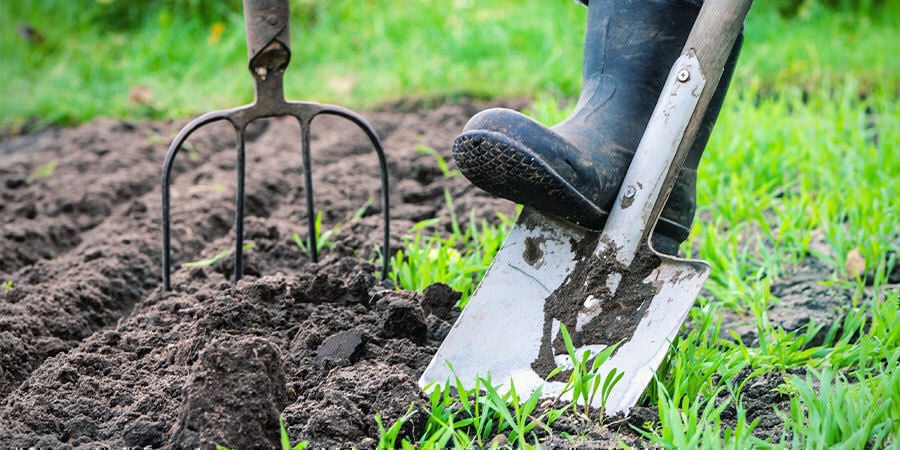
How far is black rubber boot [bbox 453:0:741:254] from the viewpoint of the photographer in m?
1.70

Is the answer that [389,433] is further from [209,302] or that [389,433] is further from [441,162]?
[441,162]

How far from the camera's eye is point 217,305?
6.12 feet

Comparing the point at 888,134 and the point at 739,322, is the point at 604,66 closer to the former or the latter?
the point at 739,322

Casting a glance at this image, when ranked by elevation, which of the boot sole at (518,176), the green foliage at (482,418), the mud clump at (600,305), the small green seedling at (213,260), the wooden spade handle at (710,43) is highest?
the wooden spade handle at (710,43)

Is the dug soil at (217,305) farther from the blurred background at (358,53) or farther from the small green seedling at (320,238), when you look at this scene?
the blurred background at (358,53)

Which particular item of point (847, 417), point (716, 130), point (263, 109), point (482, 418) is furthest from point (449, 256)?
point (716, 130)

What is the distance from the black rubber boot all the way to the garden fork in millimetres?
558

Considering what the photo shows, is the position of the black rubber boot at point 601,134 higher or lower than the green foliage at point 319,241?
higher

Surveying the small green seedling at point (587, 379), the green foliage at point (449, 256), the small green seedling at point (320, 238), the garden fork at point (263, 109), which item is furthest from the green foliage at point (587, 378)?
the small green seedling at point (320, 238)

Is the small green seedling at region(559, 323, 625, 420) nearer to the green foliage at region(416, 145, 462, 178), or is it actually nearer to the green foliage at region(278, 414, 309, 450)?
the green foliage at region(278, 414, 309, 450)

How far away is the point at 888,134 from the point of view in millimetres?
3230

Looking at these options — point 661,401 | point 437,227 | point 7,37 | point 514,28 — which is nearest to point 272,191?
point 437,227

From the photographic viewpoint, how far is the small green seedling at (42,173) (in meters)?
3.46

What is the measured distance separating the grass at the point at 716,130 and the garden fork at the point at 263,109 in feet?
1.24
